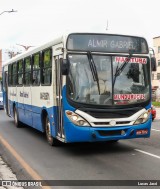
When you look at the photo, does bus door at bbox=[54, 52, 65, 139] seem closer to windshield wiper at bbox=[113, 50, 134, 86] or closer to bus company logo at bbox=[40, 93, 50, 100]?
bus company logo at bbox=[40, 93, 50, 100]

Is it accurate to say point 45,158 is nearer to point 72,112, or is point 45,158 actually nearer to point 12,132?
point 72,112

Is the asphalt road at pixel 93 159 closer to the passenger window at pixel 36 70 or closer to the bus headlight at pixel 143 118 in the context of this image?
the bus headlight at pixel 143 118

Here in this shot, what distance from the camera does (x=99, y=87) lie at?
32.5 ft

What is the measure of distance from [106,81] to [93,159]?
74.3 inches

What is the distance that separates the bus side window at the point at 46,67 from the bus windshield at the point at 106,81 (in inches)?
55.7

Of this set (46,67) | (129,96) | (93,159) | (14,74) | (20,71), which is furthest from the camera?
(14,74)

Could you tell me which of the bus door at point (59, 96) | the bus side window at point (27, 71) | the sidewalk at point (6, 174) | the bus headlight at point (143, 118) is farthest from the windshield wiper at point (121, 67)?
the bus side window at point (27, 71)

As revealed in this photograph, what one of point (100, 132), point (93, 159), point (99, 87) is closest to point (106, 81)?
point (99, 87)

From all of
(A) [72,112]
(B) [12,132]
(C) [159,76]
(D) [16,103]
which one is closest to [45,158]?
(A) [72,112]

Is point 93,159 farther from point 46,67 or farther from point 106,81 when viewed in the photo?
point 46,67

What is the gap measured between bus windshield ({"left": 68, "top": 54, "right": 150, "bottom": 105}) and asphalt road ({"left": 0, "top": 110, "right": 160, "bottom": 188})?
135 cm

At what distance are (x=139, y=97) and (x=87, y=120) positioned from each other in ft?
4.85

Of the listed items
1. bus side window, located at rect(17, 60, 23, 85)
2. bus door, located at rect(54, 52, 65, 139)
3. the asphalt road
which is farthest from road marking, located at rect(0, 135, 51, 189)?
bus side window, located at rect(17, 60, 23, 85)

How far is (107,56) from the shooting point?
1012 cm
